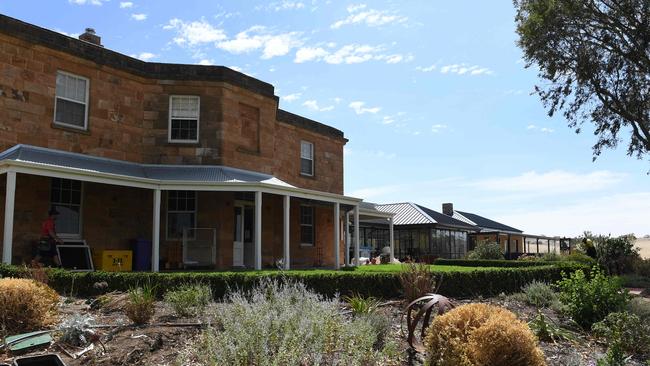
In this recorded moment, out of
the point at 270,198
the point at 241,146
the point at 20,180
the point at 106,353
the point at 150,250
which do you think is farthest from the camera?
the point at 270,198

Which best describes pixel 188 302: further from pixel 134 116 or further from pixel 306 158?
pixel 306 158

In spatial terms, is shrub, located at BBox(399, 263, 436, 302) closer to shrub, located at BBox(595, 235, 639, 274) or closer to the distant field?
shrub, located at BBox(595, 235, 639, 274)

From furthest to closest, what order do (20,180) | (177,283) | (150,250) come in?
(150,250) < (20,180) < (177,283)

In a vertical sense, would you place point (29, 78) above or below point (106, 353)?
above

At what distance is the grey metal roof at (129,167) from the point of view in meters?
13.3

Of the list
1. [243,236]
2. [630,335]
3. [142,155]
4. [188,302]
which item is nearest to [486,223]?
[243,236]

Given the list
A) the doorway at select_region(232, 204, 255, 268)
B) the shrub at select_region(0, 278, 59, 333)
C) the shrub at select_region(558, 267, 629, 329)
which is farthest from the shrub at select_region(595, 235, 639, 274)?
the shrub at select_region(0, 278, 59, 333)

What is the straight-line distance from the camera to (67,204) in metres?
14.5

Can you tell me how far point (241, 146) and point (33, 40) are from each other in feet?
20.9

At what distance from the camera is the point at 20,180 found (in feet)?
44.4

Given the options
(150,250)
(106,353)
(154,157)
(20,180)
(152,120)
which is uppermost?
(152,120)

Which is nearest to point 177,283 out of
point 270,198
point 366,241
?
point 270,198

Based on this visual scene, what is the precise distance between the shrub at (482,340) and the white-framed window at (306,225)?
51.7ft

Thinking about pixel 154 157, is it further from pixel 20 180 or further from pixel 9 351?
pixel 9 351
